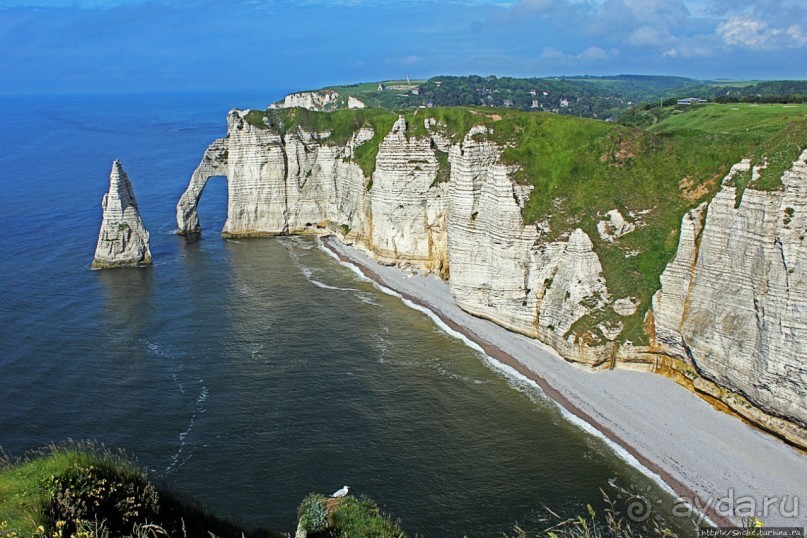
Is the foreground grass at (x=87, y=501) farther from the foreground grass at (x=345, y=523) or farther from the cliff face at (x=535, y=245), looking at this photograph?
the cliff face at (x=535, y=245)

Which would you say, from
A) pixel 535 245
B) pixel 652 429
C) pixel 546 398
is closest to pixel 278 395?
pixel 546 398

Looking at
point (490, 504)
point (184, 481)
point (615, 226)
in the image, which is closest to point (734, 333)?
point (615, 226)

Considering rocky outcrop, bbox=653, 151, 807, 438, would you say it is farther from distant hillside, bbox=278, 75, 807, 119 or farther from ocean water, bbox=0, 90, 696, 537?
distant hillside, bbox=278, 75, 807, 119

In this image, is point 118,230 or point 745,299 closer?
point 745,299

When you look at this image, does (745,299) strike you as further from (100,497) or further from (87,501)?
(87,501)

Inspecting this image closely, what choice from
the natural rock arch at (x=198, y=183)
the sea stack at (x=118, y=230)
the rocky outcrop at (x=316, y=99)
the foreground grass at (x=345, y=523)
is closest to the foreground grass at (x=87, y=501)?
the foreground grass at (x=345, y=523)

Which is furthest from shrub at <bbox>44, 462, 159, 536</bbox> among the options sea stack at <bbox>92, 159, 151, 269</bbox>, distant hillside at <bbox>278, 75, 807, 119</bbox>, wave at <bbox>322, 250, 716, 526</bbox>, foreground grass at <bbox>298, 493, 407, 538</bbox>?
distant hillside at <bbox>278, 75, 807, 119</bbox>

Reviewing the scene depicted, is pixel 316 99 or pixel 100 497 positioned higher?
pixel 316 99

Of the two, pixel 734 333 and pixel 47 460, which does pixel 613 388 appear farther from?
pixel 47 460
